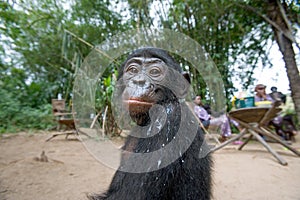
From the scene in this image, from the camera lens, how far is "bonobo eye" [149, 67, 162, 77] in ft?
5.40

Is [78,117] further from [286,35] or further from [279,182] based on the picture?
[286,35]

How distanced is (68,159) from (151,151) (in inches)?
120

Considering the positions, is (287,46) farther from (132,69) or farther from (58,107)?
(58,107)

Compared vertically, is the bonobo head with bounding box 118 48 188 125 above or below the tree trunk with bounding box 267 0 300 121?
below

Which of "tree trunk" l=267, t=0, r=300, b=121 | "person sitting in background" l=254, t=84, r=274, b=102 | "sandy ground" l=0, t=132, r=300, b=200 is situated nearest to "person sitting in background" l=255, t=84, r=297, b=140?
"person sitting in background" l=254, t=84, r=274, b=102

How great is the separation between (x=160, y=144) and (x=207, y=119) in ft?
10.9

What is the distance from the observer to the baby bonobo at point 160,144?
131cm

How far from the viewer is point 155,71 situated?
→ 5.45 ft

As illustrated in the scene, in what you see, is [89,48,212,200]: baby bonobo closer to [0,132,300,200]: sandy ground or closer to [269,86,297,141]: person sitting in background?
[0,132,300,200]: sandy ground

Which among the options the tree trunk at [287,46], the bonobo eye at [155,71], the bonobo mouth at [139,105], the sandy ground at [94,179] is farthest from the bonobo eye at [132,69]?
the tree trunk at [287,46]

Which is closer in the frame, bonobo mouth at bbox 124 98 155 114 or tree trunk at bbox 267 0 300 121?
bonobo mouth at bbox 124 98 155 114

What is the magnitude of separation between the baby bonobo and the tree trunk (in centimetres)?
544

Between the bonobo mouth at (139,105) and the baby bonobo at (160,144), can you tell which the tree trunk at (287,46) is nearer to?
the baby bonobo at (160,144)

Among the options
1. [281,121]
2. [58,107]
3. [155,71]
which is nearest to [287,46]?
[281,121]
